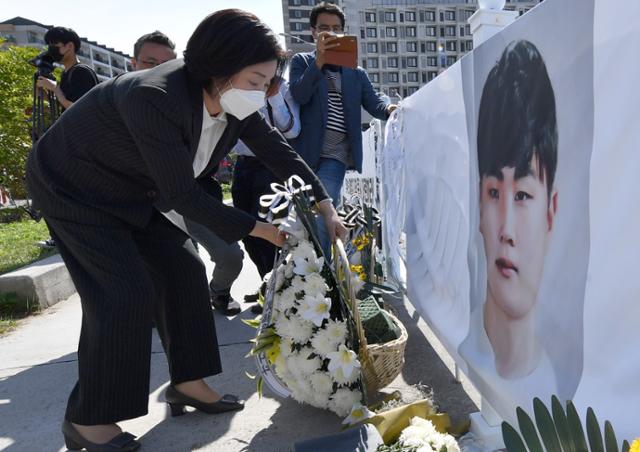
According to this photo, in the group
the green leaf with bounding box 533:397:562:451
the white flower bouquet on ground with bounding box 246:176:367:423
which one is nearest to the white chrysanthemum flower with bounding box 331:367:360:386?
the white flower bouquet on ground with bounding box 246:176:367:423

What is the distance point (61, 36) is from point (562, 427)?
3842mm

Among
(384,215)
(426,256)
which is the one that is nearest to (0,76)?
(384,215)

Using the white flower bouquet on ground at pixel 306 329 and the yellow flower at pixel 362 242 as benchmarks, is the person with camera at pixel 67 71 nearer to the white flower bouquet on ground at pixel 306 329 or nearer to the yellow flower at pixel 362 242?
the yellow flower at pixel 362 242

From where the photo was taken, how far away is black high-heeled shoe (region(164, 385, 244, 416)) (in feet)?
7.06

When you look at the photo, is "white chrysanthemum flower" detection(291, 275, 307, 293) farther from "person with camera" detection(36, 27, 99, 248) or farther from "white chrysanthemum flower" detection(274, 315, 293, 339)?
"person with camera" detection(36, 27, 99, 248)

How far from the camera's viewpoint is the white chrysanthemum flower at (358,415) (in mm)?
1782

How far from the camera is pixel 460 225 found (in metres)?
1.94

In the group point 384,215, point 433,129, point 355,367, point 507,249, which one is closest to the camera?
point 507,249

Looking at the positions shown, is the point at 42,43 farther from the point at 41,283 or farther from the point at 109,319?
the point at 109,319

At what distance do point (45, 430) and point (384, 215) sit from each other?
2294 mm

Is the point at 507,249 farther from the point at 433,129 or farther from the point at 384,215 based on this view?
the point at 384,215

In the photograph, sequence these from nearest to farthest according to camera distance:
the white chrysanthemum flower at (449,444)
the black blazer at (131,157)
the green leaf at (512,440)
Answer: the green leaf at (512,440) → the white chrysanthemum flower at (449,444) → the black blazer at (131,157)

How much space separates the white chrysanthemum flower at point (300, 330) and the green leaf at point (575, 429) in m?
1.04

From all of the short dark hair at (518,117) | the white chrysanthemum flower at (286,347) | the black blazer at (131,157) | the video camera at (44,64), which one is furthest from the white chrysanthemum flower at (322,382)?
Result: the video camera at (44,64)
